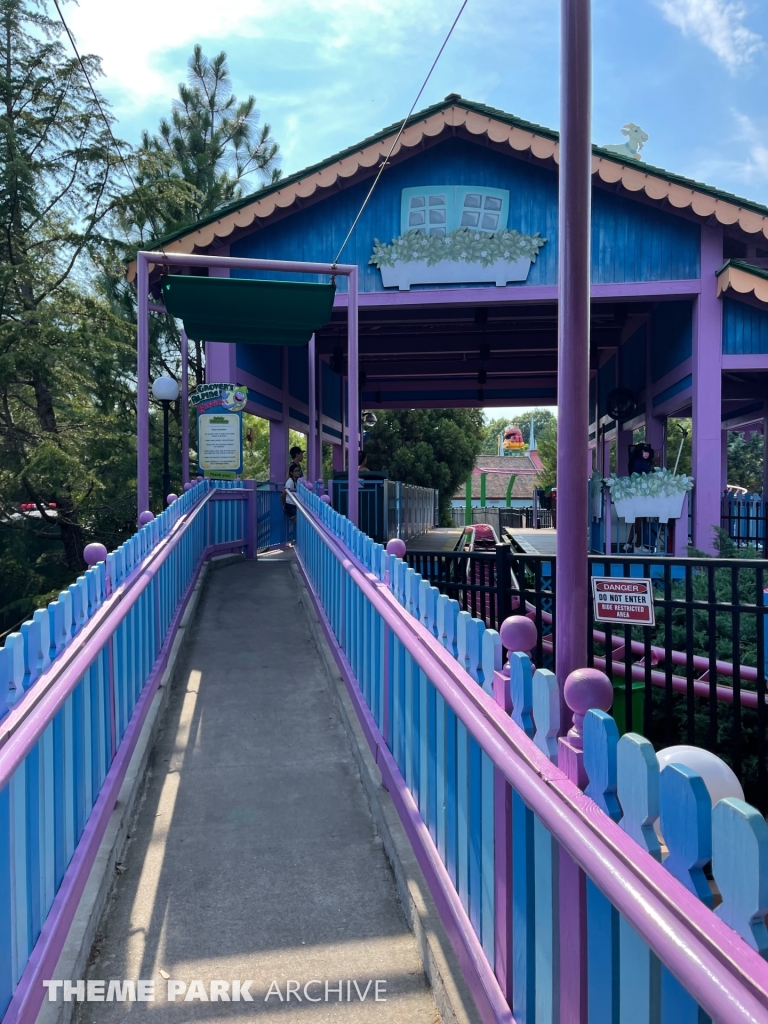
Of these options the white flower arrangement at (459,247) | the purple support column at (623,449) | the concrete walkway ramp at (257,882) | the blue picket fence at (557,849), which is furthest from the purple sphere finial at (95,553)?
the purple support column at (623,449)

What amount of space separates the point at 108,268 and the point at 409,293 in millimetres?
10621

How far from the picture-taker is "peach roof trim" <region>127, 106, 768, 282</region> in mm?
9477

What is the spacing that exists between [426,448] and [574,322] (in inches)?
1176

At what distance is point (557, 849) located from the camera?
5.91ft

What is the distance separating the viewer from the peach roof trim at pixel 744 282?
915 centimetres

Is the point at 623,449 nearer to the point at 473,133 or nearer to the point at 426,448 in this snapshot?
the point at 473,133

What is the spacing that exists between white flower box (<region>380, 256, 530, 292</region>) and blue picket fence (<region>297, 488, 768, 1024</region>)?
7.68 m

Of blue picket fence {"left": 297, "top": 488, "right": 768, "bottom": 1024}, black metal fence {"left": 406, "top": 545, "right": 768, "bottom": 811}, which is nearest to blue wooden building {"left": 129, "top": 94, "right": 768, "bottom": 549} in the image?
black metal fence {"left": 406, "top": 545, "right": 768, "bottom": 811}

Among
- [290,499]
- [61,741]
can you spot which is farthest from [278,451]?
[61,741]

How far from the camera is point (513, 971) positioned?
205 centimetres

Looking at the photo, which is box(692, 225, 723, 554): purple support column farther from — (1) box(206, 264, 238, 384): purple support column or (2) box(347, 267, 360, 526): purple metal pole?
(1) box(206, 264, 238, 384): purple support column

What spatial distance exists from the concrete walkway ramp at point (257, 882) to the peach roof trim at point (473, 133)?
7.12 metres

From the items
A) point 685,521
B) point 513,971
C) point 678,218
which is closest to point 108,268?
point 678,218

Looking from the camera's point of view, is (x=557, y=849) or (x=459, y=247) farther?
(x=459, y=247)
